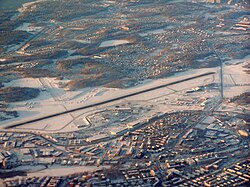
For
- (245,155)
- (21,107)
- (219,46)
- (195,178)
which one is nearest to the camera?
(195,178)

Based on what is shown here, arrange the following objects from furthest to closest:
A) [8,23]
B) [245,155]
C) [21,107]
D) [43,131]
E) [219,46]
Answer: [8,23] < [219,46] < [21,107] < [43,131] < [245,155]

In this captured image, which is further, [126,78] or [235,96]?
[126,78]

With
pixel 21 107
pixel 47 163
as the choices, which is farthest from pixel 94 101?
pixel 47 163

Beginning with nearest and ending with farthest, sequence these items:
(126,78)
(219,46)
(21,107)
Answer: (21,107)
(126,78)
(219,46)

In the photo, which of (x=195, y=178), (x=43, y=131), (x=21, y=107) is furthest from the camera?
(x=21, y=107)

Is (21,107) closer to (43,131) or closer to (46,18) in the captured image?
(43,131)

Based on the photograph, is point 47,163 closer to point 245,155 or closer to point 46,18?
point 245,155

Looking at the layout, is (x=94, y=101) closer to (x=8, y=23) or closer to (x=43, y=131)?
(x=43, y=131)

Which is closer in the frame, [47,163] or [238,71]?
[47,163]

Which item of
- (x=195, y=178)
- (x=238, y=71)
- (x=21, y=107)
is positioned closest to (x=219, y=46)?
(x=238, y=71)
